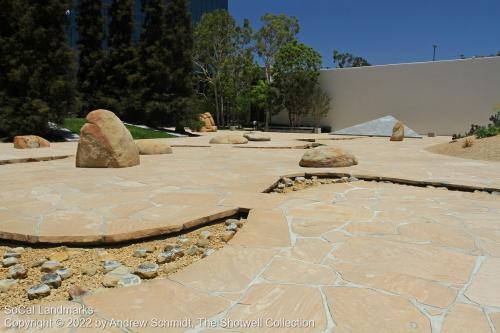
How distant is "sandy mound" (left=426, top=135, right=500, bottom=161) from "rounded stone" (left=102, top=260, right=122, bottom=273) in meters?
8.05

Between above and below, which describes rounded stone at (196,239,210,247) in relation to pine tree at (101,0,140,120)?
below

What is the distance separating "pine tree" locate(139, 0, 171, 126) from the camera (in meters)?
17.8

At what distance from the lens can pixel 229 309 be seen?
1.91 meters

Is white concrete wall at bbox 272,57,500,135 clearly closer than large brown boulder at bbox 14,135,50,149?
No

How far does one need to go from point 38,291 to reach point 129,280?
477 mm

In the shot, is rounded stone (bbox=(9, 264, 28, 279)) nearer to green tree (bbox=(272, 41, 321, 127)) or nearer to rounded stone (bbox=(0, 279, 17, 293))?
rounded stone (bbox=(0, 279, 17, 293))

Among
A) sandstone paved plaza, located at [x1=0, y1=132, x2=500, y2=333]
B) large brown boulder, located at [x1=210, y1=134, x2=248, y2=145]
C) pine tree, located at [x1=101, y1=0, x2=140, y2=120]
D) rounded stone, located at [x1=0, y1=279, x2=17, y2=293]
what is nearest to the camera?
sandstone paved plaza, located at [x1=0, y1=132, x2=500, y2=333]

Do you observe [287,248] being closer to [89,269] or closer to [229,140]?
[89,269]

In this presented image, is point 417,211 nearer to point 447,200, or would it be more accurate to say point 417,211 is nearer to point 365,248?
point 447,200

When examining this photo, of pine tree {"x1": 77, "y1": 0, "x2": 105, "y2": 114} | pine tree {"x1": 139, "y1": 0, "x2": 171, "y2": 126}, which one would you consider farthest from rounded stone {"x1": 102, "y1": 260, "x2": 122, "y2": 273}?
pine tree {"x1": 77, "y1": 0, "x2": 105, "y2": 114}

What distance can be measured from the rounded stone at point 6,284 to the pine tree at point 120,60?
657 inches

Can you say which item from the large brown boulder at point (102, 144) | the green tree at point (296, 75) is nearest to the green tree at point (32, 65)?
the large brown boulder at point (102, 144)

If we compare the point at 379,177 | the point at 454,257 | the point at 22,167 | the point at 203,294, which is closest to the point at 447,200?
the point at 379,177

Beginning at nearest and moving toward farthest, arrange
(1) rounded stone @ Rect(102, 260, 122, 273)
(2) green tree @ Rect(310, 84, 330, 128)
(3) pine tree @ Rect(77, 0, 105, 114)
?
(1) rounded stone @ Rect(102, 260, 122, 273) < (3) pine tree @ Rect(77, 0, 105, 114) < (2) green tree @ Rect(310, 84, 330, 128)
